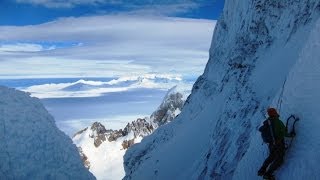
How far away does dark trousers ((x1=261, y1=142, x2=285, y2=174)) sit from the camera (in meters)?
15.7

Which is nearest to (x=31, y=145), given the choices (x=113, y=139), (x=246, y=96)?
(x=246, y=96)

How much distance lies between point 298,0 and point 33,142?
14.3m

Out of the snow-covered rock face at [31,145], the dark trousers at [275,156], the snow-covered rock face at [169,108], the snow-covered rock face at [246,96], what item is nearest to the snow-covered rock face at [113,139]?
the snow-covered rock face at [169,108]

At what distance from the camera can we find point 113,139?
15138 cm

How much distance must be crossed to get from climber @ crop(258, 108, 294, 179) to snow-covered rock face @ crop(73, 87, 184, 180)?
11348cm

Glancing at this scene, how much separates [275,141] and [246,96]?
13838 mm

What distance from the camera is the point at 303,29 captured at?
26.1m

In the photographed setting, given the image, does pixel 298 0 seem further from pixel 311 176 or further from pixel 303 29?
pixel 311 176

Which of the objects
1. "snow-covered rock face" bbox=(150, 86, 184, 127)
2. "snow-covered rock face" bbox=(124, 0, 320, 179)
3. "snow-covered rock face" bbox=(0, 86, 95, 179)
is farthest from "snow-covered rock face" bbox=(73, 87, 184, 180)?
"snow-covered rock face" bbox=(0, 86, 95, 179)

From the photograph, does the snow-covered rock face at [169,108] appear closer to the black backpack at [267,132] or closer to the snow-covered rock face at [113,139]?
the snow-covered rock face at [113,139]

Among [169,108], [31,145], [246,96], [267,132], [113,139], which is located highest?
[246,96]

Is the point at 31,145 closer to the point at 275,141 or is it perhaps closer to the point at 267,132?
the point at 267,132

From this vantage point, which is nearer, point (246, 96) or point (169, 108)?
point (246, 96)

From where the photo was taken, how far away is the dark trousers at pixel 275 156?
15.7 metres
